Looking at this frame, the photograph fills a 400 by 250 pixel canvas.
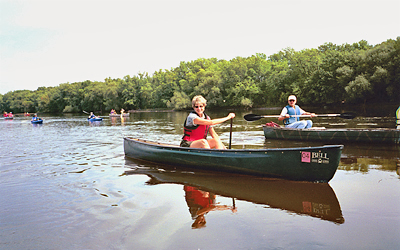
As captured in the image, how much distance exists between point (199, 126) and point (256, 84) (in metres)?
55.6

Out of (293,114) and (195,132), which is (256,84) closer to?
(293,114)

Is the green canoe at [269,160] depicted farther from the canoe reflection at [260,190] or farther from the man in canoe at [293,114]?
the man in canoe at [293,114]

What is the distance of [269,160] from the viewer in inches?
211

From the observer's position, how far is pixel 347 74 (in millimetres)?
37312

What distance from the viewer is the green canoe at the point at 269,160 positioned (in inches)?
193

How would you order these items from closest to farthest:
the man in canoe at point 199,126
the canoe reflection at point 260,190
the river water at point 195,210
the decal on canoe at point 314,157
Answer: the river water at point 195,210 < the canoe reflection at point 260,190 < the decal on canoe at point 314,157 < the man in canoe at point 199,126

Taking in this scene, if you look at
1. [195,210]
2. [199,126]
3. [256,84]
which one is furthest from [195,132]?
[256,84]

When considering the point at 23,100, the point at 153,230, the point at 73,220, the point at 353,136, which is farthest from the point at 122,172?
the point at 23,100

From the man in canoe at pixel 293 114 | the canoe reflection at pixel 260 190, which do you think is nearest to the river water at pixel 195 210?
the canoe reflection at pixel 260 190

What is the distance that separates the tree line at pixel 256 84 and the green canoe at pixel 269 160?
33789mm

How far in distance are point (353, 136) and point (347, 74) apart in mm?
31985

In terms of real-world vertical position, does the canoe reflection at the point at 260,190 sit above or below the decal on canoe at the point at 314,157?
below

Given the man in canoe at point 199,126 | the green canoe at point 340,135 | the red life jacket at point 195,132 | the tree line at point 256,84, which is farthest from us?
the tree line at point 256,84

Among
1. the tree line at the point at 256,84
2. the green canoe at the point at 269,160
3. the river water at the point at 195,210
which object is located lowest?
the river water at the point at 195,210
